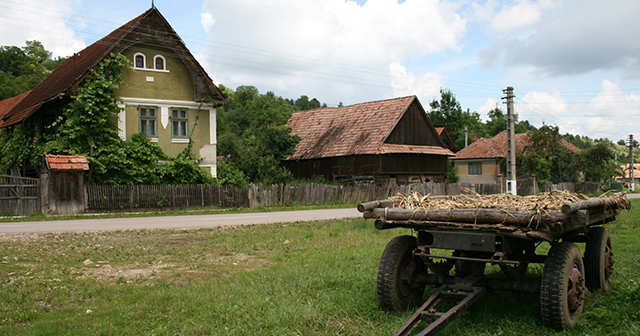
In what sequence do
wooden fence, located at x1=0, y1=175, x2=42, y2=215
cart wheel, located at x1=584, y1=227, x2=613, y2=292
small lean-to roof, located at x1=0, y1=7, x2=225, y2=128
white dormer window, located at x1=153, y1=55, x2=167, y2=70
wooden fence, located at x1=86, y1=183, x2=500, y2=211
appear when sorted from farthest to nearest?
white dormer window, located at x1=153, y1=55, x2=167, y2=70
small lean-to roof, located at x1=0, y1=7, x2=225, y2=128
wooden fence, located at x1=86, y1=183, x2=500, y2=211
wooden fence, located at x1=0, y1=175, x2=42, y2=215
cart wheel, located at x1=584, y1=227, x2=613, y2=292

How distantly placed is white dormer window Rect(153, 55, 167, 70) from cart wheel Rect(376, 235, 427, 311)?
75.7 feet

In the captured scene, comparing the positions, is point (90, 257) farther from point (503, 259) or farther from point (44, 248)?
point (503, 259)

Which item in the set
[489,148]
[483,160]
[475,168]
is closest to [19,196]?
[483,160]

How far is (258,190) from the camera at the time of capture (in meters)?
26.3

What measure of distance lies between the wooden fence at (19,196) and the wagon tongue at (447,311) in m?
20.0

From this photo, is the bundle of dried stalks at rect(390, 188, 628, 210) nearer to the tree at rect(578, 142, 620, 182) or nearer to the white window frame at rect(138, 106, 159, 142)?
the white window frame at rect(138, 106, 159, 142)

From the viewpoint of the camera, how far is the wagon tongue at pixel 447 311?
182 inches

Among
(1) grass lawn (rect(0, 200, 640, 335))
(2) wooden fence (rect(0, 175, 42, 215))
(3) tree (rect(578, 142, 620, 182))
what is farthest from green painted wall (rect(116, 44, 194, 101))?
(3) tree (rect(578, 142, 620, 182))

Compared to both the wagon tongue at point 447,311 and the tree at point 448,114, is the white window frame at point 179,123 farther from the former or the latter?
the tree at point 448,114

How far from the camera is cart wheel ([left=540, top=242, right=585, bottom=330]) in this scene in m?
4.93

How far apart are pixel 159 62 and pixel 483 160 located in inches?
1486

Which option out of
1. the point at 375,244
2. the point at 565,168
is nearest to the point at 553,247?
the point at 375,244

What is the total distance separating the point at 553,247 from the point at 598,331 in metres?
0.89

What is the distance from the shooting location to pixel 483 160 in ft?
178
